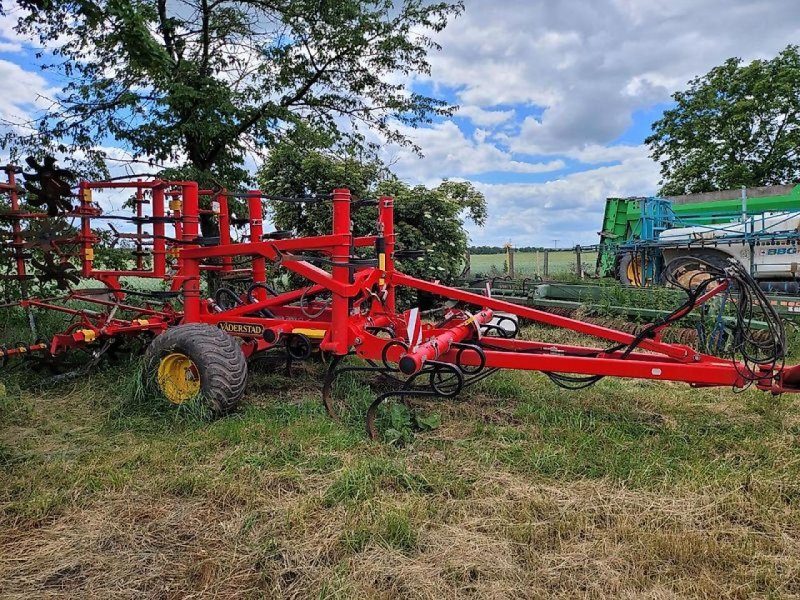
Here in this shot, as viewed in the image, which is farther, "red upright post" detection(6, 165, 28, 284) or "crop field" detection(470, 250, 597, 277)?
"crop field" detection(470, 250, 597, 277)

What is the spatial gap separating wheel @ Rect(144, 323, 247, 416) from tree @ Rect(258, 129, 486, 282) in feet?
17.5

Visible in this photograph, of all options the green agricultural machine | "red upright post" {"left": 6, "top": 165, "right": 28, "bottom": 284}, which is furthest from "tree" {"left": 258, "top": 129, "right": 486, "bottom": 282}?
"red upright post" {"left": 6, "top": 165, "right": 28, "bottom": 284}

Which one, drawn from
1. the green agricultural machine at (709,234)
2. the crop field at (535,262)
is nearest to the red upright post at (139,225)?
the green agricultural machine at (709,234)

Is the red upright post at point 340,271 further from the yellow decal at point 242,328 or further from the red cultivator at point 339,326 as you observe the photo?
the yellow decal at point 242,328

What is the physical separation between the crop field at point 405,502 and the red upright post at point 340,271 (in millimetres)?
599

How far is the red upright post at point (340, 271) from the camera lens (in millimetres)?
4418

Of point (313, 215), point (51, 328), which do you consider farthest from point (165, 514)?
point (313, 215)

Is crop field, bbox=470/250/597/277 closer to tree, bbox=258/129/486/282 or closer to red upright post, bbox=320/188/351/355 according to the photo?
tree, bbox=258/129/486/282

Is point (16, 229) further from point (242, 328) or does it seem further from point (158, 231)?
point (242, 328)

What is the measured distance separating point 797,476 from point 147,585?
3479 mm

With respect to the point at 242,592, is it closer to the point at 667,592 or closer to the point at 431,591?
the point at 431,591

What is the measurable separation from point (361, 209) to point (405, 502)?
725 centimetres

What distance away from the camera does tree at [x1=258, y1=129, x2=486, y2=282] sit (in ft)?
31.9

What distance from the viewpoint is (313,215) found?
985 centimetres
